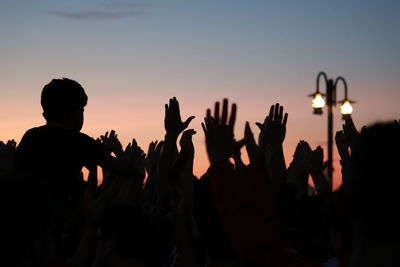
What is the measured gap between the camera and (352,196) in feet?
7.63

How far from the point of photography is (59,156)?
536cm

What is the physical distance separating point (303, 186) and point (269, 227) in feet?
14.1

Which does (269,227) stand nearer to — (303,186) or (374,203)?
(374,203)

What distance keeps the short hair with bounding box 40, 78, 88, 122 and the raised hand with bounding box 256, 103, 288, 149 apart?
1415 mm

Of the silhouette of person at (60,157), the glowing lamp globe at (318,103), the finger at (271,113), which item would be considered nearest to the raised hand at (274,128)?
the finger at (271,113)

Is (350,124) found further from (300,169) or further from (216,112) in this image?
(216,112)

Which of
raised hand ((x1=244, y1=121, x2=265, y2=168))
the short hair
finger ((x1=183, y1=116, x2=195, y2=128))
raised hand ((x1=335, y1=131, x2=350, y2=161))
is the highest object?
the short hair

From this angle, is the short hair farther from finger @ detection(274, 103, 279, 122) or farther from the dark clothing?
finger @ detection(274, 103, 279, 122)

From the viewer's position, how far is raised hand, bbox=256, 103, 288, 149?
19.7 ft

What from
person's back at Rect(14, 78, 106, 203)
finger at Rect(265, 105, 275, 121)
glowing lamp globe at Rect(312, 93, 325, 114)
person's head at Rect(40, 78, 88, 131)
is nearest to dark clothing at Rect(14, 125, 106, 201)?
person's back at Rect(14, 78, 106, 203)

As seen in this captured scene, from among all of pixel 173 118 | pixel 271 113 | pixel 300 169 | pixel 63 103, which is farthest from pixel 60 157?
pixel 300 169

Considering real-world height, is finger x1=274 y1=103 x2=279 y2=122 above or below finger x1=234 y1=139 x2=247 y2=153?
above

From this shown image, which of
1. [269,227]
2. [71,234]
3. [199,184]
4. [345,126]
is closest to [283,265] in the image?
[269,227]

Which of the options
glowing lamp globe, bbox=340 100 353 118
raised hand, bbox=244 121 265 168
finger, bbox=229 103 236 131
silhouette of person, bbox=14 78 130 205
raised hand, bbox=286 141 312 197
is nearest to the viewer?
finger, bbox=229 103 236 131
